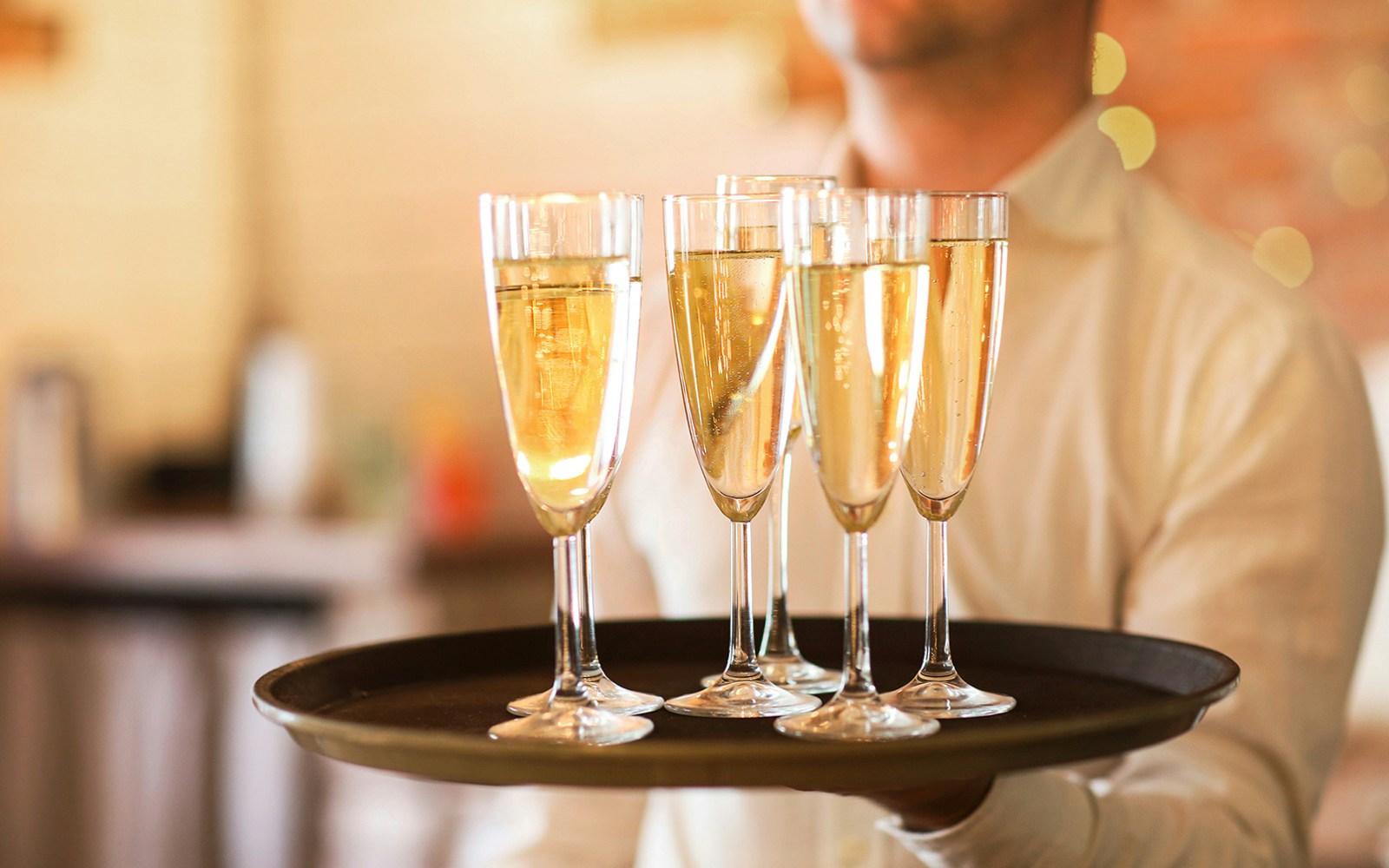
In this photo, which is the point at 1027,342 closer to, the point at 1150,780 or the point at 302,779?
the point at 1150,780

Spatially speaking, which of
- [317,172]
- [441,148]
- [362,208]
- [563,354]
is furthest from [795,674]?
[317,172]

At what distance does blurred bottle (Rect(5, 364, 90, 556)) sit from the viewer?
3236mm

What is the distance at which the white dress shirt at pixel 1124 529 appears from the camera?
44.1 inches

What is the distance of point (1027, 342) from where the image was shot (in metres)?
1.33

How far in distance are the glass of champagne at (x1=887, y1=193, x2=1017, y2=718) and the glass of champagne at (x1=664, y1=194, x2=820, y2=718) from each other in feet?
0.23

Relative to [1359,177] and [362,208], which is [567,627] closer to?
[1359,177]

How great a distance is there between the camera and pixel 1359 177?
270 centimetres

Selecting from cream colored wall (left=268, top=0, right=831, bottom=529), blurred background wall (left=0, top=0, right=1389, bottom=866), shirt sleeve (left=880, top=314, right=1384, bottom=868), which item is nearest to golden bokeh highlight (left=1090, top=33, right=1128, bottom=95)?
blurred background wall (left=0, top=0, right=1389, bottom=866)

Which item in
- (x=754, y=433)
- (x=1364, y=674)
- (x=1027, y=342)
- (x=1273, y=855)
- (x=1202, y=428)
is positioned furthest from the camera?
(x=1364, y=674)

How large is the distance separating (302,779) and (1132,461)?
2.08 metres

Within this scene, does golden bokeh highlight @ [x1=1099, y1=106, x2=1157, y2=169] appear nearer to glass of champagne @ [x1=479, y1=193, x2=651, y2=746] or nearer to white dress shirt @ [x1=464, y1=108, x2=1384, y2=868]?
white dress shirt @ [x1=464, y1=108, x2=1384, y2=868]

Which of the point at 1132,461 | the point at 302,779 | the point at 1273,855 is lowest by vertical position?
the point at 302,779

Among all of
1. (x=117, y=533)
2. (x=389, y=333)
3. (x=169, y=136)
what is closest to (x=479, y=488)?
(x=389, y=333)

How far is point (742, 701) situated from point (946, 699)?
0.11 meters
